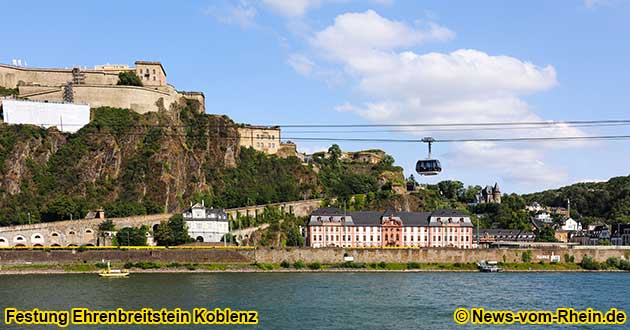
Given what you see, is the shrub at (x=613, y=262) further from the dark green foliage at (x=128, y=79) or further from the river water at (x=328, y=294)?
the dark green foliage at (x=128, y=79)

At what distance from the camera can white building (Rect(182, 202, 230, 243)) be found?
6825 cm

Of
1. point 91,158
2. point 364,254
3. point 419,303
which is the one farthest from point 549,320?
point 91,158

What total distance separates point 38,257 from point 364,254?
29.6 m

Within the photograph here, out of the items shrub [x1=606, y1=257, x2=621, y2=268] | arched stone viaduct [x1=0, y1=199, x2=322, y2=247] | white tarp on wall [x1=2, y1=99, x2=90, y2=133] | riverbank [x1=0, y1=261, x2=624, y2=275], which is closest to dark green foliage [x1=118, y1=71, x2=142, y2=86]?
white tarp on wall [x1=2, y1=99, x2=90, y2=133]

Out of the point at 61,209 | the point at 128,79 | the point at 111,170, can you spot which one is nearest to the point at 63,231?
the point at 61,209

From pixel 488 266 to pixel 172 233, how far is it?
100ft

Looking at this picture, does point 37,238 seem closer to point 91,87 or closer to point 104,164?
point 104,164

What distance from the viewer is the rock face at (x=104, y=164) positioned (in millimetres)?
70062

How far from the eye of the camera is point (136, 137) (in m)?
76.3

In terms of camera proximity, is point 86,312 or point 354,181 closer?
point 86,312

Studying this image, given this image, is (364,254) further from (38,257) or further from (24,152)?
(24,152)

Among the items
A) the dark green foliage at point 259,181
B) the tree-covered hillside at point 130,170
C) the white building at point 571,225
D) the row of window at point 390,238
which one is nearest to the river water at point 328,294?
the row of window at point 390,238

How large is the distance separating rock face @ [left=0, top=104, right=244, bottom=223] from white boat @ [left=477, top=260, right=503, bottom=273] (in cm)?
3290

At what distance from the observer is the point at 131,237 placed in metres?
62.8
